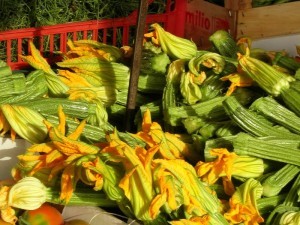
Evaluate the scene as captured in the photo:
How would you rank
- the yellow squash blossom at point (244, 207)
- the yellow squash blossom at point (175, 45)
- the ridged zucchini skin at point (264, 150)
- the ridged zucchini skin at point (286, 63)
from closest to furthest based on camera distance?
the yellow squash blossom at point (244, 207)
the ridged zucchini skin at point (264, 150)
the ridged zucchini skin at point (286, 63)
the yellow squash blossom at point (175, 45)

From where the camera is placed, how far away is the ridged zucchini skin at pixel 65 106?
3573mm

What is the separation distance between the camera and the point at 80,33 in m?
4.82

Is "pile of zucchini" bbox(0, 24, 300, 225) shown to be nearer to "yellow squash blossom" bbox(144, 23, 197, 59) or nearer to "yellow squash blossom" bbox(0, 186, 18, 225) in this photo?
"yellow squash blossom" bbox(144, 23, 197, 59)

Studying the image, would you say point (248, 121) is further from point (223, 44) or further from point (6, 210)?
point (6, 210)

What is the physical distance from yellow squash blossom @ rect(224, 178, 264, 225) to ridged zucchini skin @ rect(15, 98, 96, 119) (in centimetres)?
105

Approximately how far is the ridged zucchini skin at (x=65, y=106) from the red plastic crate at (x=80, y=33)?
805 millimetres

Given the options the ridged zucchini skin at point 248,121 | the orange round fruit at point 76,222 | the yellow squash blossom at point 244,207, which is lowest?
the orange round fruit at point 76,222

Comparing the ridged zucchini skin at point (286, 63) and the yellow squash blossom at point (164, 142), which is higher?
the ridged zucchini skin at point (286, 63)

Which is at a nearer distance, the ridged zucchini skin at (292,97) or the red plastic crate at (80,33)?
the ridged zucchini skin at (292,97)

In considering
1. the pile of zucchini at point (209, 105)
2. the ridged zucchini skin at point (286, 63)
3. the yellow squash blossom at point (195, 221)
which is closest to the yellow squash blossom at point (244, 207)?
the pile of zucchini at point (209, 105)

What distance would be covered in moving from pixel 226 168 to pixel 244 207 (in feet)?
0.60

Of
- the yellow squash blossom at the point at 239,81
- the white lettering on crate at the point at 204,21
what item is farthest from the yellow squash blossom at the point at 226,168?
the white lettering on crate at the point at 204,21

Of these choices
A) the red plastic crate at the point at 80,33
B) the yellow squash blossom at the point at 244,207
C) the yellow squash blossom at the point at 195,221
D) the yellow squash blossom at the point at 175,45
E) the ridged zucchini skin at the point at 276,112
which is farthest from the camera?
the red plastic crate at the point at 80,33

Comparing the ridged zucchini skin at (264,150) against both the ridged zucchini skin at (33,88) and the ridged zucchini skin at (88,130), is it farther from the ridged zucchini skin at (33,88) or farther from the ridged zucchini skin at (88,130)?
the ridged zucchini skin at (33,88)
